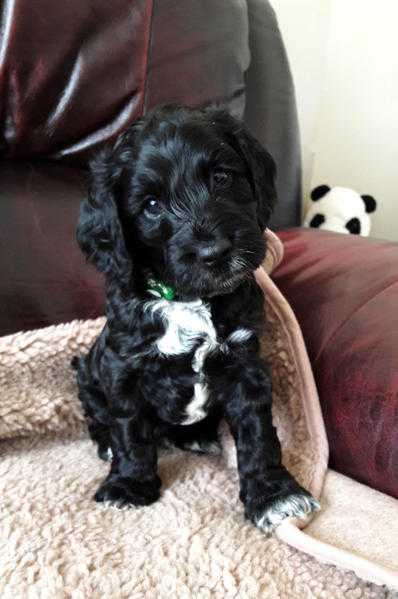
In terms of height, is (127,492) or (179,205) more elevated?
(179,205)

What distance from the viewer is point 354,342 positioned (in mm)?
1295

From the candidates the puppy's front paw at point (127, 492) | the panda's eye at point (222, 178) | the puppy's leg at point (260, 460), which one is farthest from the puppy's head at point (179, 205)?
the puppy's front paw at point (127, 492)

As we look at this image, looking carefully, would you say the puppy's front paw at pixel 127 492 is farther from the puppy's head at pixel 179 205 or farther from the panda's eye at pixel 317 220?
the panda's eye at pixel 317 220

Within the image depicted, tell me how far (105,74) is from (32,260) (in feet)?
1.62

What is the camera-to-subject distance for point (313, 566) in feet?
3.37

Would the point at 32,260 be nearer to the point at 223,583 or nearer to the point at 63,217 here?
the point at 63,217

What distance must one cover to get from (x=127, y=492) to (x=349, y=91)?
6.44ft

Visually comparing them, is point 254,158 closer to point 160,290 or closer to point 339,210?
point 160,290

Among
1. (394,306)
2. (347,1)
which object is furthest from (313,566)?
(347,1)

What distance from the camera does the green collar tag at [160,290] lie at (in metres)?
1.22

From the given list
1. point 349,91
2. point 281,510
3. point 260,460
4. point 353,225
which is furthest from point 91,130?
point 349,91

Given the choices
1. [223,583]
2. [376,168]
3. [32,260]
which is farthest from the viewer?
[376,168]

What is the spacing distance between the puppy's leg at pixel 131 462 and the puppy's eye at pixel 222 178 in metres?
0.46

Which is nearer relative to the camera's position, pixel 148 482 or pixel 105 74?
pixel 148 482
